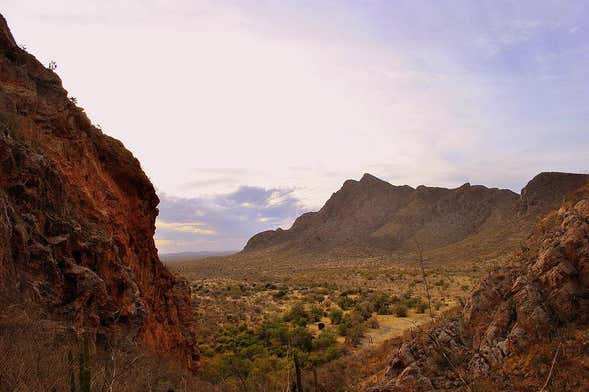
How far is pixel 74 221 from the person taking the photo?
736cm

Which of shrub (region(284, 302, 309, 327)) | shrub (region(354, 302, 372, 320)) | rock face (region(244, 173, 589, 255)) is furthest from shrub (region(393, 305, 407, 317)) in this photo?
rock face (region(244, 173, 589, 255))

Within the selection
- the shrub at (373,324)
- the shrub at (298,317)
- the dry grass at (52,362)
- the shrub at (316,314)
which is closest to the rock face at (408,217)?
the shrub at (316,314)

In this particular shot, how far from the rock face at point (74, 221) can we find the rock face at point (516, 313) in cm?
581

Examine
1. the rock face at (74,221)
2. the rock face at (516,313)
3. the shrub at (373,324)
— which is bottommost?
the shrub at (373,324)

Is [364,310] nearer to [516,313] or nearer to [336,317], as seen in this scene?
[336,317]

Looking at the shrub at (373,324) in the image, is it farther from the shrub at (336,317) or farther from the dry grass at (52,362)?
the dry grass at (52,362)

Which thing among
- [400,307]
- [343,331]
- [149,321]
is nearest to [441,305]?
[400,307]

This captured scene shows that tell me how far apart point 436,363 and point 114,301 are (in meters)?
6.68

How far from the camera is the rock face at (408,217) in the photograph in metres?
63.3

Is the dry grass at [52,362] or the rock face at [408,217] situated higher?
the rock face at [408,217]

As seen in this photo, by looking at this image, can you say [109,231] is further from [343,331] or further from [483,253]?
[483,253]

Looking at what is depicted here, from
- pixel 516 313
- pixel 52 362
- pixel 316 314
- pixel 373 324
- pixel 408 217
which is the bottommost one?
pixel 373 324

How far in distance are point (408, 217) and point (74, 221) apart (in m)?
85.6

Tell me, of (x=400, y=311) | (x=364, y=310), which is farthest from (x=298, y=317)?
(x=400, y=311)
